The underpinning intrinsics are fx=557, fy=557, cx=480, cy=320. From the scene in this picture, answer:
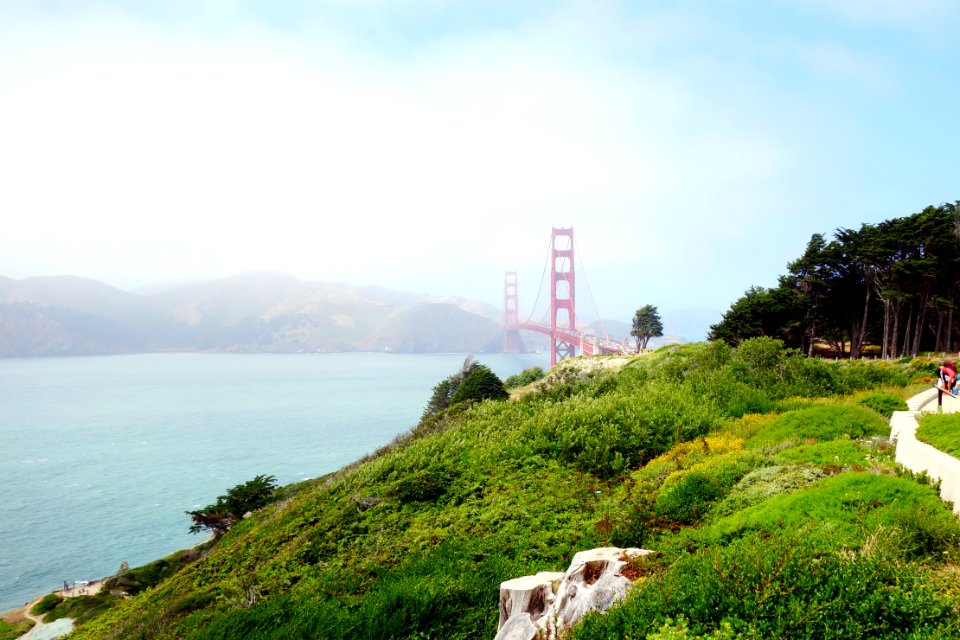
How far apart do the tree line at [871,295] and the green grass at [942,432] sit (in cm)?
2349

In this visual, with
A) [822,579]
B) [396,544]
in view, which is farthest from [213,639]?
[822,579]

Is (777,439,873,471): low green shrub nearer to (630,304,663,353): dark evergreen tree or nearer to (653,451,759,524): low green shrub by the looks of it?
(653,451,759,524): low green shrub

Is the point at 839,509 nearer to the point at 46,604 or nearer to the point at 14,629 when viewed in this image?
the point at 14,629

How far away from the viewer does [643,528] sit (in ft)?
24.1

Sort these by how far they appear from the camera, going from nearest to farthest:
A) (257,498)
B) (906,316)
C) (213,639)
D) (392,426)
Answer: (213,639) → (257,498) → (906,316) → (392,426)

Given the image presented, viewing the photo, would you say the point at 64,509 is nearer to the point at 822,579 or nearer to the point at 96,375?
the point at 822,579

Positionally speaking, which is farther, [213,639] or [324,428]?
[324,428]

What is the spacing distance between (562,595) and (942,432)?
227 inches

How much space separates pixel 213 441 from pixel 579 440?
51877mm

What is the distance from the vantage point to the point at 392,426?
194ft

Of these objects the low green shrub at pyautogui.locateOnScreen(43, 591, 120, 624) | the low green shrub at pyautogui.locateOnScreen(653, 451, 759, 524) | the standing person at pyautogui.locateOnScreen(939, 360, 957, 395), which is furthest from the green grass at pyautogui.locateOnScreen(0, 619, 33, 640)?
the standing person at pyautogui.locateOnScreen(939, 360, 957, 395)

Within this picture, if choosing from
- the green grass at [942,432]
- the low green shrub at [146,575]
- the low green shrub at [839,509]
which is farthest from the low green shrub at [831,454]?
the low green shrub at [146,575]

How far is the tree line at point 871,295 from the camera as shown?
1124 inches

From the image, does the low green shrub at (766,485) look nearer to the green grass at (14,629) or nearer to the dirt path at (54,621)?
A: the dirt path at (54,621)
